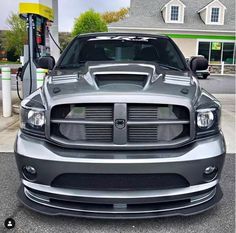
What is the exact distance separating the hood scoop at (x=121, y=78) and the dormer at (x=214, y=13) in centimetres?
2915

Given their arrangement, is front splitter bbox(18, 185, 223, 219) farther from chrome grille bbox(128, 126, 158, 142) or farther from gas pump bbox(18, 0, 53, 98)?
gas pump bbox(18, 0, 53, 98)

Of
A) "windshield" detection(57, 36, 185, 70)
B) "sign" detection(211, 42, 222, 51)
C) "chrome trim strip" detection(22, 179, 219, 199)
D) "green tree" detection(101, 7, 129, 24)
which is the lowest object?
"chrome trim strip" detection(22, 179, 219, 199)

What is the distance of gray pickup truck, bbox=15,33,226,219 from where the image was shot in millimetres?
2580

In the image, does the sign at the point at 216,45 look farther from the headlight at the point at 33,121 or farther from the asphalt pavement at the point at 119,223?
the headlight at the point at 33,121

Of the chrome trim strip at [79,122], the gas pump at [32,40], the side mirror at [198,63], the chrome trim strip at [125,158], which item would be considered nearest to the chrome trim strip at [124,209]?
the chrome trim strip at [125,158]

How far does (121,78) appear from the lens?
120 inches

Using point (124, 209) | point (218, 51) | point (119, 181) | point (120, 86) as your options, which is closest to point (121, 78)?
point (120, 86)

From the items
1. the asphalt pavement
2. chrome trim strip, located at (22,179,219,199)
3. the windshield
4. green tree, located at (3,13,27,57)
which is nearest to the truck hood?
chrome trim strip, located at (22,179,219,199)

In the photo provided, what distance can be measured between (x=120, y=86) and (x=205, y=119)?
77 cm

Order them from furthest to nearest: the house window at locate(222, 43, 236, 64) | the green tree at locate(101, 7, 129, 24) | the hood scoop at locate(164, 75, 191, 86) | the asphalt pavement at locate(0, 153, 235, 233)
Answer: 1. the green tree at locate(101, 7, 129, 24)
2. the house window at locate(222, 43, 236, 64)
3. the hood scoop at locate(164, 75, 191, 86)
4. the asphalt pavement at locate(0, 153, 235, 233)

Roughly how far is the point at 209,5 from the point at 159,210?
30.0 m

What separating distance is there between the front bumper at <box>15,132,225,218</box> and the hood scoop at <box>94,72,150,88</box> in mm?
637

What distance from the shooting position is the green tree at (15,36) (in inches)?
1940

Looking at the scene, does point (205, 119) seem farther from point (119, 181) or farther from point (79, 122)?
point (79, 122)
